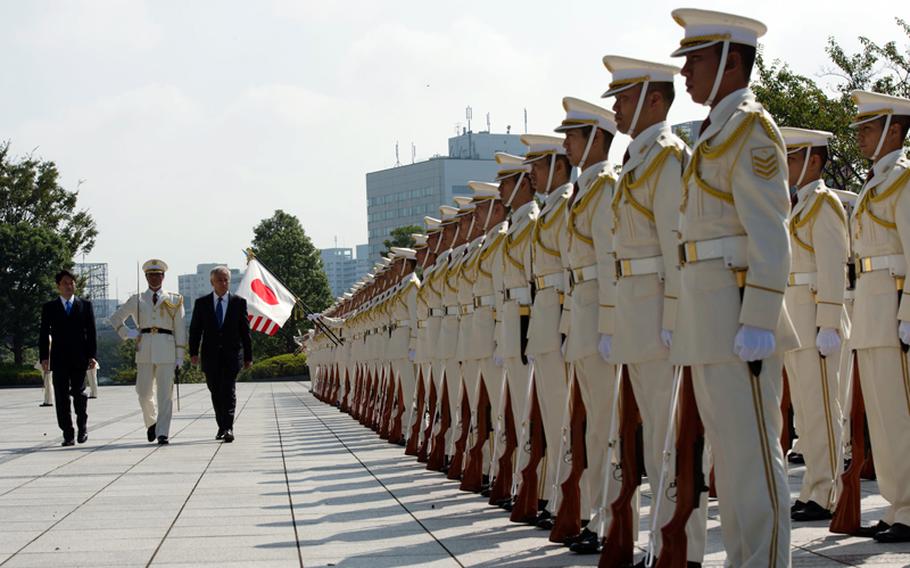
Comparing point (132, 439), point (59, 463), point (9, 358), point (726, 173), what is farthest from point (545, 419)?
point (9, 358)

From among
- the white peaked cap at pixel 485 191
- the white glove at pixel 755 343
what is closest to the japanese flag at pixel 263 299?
the white peaked cap at pixel 485 191

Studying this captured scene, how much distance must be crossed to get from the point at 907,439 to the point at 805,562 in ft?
3.83

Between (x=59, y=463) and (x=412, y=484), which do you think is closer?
(x=412, y=484)

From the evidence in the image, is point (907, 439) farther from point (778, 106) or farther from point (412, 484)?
point (778, 106)

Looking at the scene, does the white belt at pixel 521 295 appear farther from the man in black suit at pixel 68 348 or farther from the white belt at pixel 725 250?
the man in black suit at pixel 68 348

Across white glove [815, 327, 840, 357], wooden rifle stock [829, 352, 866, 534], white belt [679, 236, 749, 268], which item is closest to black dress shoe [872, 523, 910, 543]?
wooden rifle stock [829, 352, 866, 534]

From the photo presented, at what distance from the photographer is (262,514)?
9070 millimetres

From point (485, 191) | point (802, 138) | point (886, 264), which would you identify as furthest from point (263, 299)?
point (886, 264)

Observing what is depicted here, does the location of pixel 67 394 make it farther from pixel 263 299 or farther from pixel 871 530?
pixel 263 299

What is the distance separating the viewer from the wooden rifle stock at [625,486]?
249 inches

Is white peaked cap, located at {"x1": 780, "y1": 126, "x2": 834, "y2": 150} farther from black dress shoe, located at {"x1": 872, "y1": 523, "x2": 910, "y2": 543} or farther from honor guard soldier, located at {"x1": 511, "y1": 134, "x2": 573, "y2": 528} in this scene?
black dress shoe, located at {"x1": 872, "y1": 523, "x2": 910, "y2": 543}

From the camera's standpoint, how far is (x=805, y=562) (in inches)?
253

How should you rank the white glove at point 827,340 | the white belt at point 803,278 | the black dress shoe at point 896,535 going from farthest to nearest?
1. the white belt at point 803,278
2. the white glove at point 827,340
3. the black dress shoe at point 896,535

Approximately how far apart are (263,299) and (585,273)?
21701 mm
